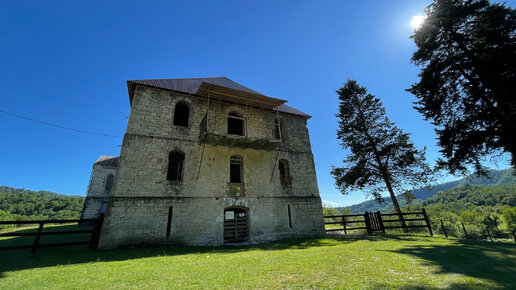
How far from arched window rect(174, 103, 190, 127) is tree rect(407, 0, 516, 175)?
14.1 metres

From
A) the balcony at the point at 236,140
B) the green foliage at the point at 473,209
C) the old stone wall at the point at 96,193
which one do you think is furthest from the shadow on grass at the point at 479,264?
the green foliage at the point at 473,209

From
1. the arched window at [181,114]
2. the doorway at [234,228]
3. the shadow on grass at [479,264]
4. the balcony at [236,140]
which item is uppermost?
the arched window at [181,114]

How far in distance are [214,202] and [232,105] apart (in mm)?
6646

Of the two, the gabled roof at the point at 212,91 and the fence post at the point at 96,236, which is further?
the gabled roof at the point at 212,91

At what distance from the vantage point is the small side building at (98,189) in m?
22.8

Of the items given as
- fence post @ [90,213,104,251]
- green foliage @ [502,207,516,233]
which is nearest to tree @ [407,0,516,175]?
fence post @ [90,213,104,251]

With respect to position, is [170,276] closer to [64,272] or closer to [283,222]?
[64,272]

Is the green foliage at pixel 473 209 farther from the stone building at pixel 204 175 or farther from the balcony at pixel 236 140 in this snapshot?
the balcony at pixel 236 140

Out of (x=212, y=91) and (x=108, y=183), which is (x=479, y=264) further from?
(x=108, y=183)

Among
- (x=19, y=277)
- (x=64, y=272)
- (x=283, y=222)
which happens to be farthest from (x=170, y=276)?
(x=283, y=222)

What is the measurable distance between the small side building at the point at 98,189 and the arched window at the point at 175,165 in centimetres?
1772

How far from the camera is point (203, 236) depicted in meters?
10.5

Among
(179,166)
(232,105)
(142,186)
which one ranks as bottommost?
(142,186)

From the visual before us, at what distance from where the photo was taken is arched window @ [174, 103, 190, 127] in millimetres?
13108
